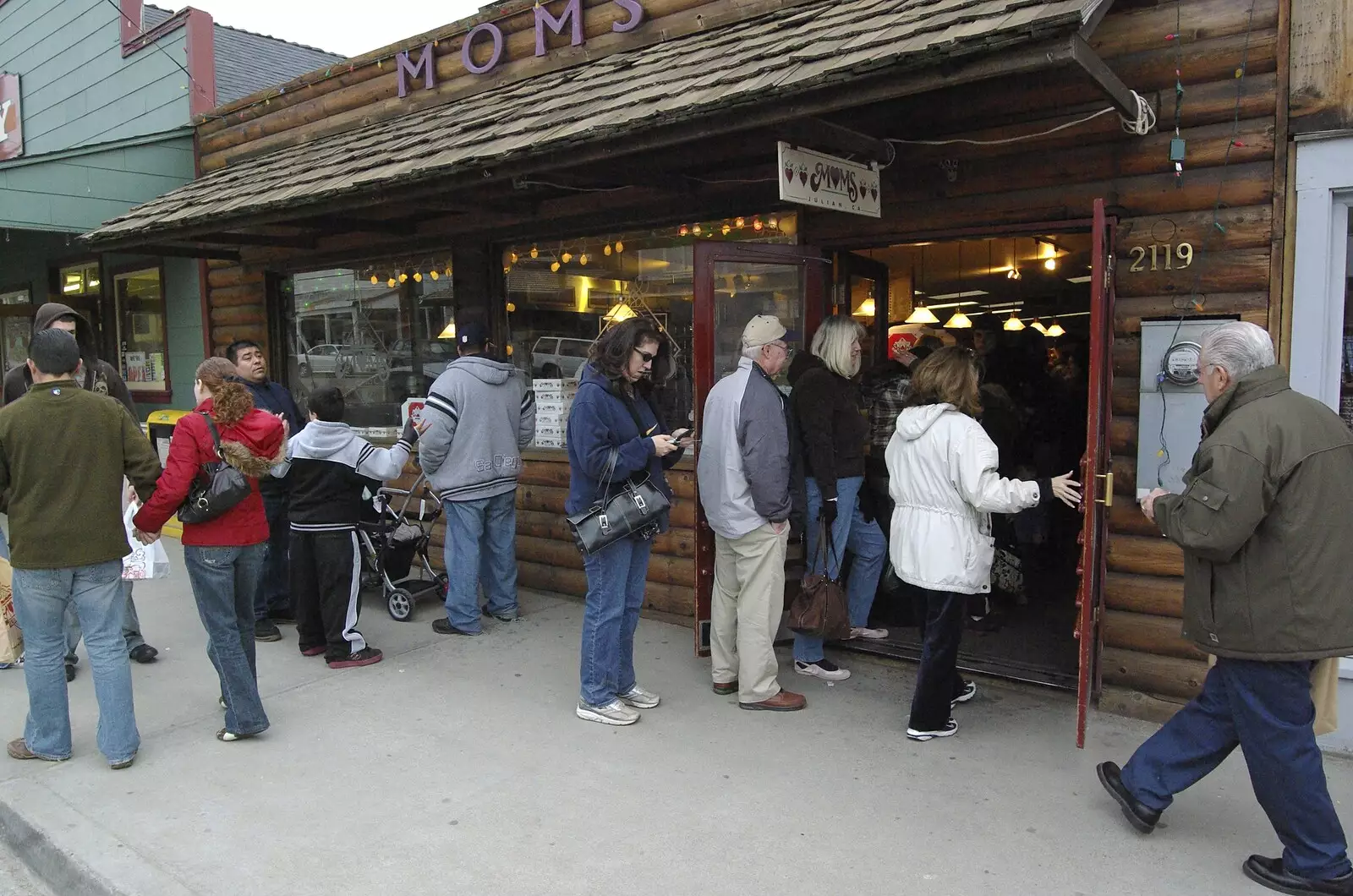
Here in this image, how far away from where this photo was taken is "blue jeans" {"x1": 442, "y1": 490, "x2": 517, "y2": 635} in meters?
5.92

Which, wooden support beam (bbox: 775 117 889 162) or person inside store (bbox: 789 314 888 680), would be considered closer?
wooden support beam (bbox: 775 117 889 162)

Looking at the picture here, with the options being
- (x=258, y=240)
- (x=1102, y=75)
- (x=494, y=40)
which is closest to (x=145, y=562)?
(x=258, y=240)

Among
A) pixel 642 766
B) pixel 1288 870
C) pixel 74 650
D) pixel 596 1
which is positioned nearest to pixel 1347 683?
pixel 1288 870

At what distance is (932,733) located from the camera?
168 inches

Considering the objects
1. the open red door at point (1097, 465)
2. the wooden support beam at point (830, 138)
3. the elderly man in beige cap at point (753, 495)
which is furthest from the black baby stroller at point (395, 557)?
the open red door at point (1097, 465)

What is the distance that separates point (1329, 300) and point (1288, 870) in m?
2.39

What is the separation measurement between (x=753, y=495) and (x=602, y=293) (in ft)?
8.70

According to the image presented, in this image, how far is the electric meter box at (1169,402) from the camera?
165 inches

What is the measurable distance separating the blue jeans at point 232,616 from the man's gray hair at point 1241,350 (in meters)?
3.96

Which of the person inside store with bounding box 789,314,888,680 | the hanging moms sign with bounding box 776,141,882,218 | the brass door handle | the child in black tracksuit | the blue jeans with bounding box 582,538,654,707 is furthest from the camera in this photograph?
the child in black tracksuit

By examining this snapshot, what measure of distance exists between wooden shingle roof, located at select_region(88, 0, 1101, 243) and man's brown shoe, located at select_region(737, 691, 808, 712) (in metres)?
2.77

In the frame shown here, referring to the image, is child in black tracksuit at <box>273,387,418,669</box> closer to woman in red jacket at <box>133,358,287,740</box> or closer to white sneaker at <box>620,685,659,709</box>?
woman in red jacket at <box>133,358,287,740</box>

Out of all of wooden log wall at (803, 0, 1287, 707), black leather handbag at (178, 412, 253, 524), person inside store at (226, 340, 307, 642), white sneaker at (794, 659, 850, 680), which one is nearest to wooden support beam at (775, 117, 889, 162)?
wooden log wall at (803, 0, 1287, 707)

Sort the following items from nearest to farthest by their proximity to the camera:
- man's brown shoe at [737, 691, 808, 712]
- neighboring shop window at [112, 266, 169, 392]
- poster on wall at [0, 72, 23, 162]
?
man's brown shoe at [737, 691, 808, 712] < neighboring shop window at [112, 266, 169, 392] < poster on wall at [0, 72, 23, 162]
